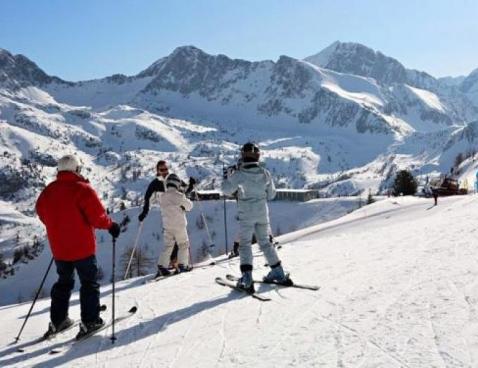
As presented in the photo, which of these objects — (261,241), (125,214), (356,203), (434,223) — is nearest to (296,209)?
(356,203)

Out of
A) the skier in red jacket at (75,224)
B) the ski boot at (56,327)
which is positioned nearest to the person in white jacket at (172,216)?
the ski boot at (56,327)

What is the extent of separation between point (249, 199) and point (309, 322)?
269 cm

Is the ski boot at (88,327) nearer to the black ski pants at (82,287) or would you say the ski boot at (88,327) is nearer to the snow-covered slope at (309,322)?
the black ski pants at (82,287)

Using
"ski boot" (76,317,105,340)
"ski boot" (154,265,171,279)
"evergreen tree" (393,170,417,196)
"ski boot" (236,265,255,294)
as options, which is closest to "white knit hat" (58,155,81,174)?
"ski boot" (76,317,105,340)

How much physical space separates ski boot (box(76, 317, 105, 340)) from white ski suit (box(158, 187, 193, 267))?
4.78 metres

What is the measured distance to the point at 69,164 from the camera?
761 centimetres

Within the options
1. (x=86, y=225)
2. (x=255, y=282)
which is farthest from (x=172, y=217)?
(x=86, y=225)

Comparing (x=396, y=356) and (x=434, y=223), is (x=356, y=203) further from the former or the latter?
(x=396, y=356)

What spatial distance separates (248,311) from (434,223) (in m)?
9.70

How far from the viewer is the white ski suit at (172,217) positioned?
41.0ft

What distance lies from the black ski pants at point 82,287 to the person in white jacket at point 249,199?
2.49 m

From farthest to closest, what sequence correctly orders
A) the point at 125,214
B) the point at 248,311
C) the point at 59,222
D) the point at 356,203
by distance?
1. the point at 125,214
2. the point at 356,203
3. the point at 248,311
4. the point at 59,222

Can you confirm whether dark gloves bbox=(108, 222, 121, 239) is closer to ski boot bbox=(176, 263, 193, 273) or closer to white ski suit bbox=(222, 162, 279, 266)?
white ski suit bbox=(222, 162, 279, 266)

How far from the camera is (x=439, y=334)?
6.16 meters
